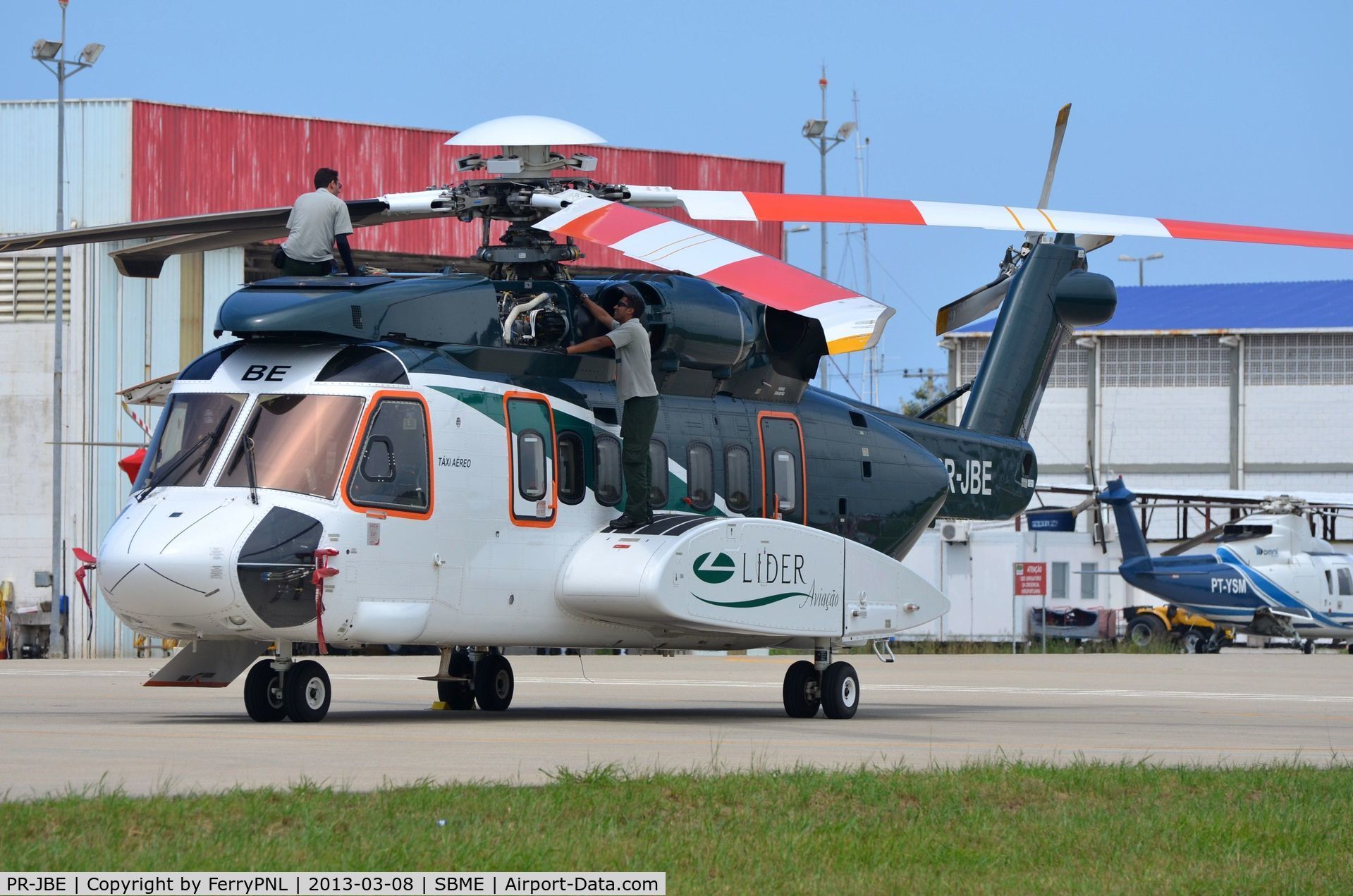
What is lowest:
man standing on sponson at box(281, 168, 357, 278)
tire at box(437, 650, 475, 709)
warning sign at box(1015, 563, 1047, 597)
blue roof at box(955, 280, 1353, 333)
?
warning sign at box(1015, 563, 1047, 597)

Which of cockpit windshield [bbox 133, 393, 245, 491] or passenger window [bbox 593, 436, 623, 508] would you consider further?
passenger window [bbox 593, 436, 623, 508]

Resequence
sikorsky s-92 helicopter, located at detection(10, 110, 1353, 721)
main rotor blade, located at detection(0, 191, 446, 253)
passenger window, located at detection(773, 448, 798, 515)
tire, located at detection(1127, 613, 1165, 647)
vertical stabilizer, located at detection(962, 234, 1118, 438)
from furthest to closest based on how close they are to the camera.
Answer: tire, located at detection(1127, 613, 1165, 647), vertical stabilizer, located at detection(962, 234, 1118, 438), passenger window, located at detection(773, 448, 798, 515), main rotor blade, located at detection(0, 191, 446, 253), sikorsky s-92 helicopter, located at detection(10, 110, 1353, 721)

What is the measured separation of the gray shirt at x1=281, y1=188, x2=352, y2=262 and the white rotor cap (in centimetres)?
147

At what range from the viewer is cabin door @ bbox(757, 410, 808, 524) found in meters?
15.4

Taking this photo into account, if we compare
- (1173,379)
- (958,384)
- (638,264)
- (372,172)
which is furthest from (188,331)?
(1173,379)

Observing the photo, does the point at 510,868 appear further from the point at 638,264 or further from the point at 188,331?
the point at 638,264

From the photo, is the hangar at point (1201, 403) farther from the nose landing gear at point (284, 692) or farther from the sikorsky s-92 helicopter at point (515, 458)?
the nose landing gear at point (284, 692)

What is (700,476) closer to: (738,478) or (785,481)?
(738,478)

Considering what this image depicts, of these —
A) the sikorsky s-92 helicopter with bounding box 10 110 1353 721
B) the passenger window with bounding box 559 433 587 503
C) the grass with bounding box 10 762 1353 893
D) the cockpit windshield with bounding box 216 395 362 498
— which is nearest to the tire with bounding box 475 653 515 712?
the sikorsky s-92 helicopter with bounding box 10 110 1353 721

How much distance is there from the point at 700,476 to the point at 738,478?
1.51ft

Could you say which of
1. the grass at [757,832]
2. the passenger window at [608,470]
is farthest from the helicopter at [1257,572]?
the grass at [757,832]

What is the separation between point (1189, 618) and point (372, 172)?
21694 mm

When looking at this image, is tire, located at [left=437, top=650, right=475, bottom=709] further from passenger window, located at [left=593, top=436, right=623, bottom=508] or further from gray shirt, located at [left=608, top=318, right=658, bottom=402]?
gray shirt, located at [left=608, top=318, right=658, bottom=402]

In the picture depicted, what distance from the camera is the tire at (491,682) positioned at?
50.9 feet
